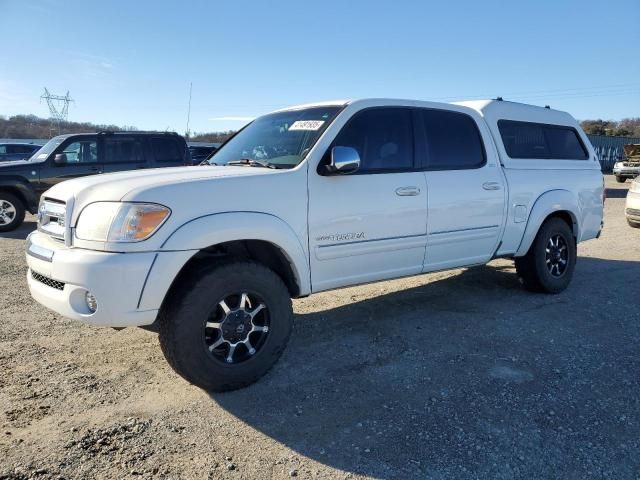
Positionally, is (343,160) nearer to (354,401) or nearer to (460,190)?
(460,190)

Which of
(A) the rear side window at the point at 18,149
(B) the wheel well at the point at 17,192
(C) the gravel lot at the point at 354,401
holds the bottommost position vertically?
(C) the gravel lot at the point at 354,401

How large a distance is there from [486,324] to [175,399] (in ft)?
9.48

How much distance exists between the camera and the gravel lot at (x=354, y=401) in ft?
8.67

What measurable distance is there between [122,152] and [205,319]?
822cm

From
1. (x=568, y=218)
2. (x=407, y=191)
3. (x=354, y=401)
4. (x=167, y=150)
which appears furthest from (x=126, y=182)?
(x=167, y=150)

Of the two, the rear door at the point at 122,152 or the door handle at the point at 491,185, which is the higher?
the rear door at the point at 122,152

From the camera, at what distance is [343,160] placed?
363cm

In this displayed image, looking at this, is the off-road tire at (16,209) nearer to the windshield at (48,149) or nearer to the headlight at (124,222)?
the windshield at (48,149)

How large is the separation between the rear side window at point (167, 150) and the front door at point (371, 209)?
24.3 ft

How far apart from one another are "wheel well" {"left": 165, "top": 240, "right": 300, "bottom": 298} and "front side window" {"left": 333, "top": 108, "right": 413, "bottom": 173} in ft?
3.11

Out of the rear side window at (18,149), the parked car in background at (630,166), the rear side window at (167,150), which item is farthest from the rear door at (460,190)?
the parked car in background at (630,166)

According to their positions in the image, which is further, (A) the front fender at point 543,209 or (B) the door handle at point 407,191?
(A) the front fender at point 543,209

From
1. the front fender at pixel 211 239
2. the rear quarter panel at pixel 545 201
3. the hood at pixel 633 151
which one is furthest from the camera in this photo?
the hood at pixel 633 151

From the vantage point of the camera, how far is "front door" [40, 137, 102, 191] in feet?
33.2
